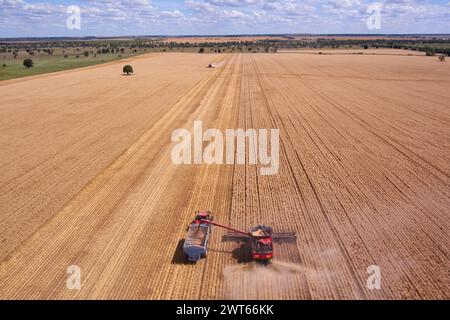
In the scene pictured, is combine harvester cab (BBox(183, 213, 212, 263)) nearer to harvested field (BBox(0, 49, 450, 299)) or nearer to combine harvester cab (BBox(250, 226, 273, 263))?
harvested field (BBox(0, 49, 450, 299))

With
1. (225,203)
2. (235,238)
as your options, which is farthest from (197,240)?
(225,203)

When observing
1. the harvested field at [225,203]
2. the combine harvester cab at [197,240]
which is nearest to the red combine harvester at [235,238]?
the combine harvester cab at [197,240]

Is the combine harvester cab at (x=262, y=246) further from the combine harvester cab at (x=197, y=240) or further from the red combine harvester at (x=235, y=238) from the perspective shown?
the combine harvester cab at (x=197, y=240)

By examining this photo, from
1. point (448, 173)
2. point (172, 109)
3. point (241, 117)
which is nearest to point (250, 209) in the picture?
point (448, 173)

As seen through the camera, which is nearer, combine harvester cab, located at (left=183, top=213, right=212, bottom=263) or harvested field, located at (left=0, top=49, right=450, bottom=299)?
harvested field, located at (left=0, top=49, right=450, bottom=299)

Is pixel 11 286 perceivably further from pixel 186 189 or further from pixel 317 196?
pixel 317 196

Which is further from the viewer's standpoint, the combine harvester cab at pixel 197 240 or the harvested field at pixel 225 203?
the combine harvester cab at pixel 197 240

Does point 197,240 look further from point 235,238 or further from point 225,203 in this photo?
point 225,203

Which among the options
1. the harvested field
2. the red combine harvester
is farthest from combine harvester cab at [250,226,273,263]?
the harvested field
